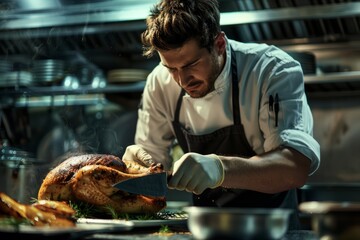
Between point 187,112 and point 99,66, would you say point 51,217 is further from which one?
point 99,66

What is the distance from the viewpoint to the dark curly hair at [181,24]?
2.76m

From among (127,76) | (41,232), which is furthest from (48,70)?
(41,232)

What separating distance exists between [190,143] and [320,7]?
1.36 metres

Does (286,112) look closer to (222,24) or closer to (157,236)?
(157,236)

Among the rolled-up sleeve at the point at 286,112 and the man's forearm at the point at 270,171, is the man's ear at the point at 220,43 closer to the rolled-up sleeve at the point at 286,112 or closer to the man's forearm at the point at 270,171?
the rolled-up sleeve at the point at 286,112

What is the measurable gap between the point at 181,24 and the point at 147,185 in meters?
0.86

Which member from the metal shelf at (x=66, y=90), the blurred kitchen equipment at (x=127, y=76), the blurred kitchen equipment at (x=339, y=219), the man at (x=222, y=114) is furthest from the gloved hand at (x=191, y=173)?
the blurred kitchen equipment at (x=127, y=76)

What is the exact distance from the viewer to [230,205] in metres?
3.14

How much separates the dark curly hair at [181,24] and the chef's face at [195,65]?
0.11 feet

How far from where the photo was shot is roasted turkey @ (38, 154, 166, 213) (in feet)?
8.19

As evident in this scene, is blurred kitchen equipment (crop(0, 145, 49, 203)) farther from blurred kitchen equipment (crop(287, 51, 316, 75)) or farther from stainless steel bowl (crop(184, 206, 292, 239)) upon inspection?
stainless steel bowl (crop(184, 206, 292, 239))

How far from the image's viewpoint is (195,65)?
284 centimetres

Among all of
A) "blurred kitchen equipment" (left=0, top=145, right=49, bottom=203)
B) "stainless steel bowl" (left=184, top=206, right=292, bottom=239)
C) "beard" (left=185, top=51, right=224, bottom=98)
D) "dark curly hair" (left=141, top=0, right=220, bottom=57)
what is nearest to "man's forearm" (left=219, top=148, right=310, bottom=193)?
"beard" (left=185, top=51, right=224, bottom=98)

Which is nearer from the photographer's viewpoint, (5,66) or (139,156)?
(139,156)
